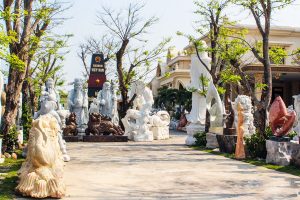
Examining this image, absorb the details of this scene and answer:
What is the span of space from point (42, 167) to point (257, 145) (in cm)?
700

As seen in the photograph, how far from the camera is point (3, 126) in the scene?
37.8 feet

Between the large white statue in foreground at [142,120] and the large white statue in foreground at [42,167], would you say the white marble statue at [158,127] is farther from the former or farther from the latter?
the large white statue in foreground at [42,167]

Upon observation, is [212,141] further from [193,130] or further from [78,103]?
[78,103]

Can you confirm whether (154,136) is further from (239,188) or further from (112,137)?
(239,188)

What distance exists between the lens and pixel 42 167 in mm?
6223

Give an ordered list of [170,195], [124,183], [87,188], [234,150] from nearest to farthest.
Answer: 1. [170,195]
2. [87,188]
3. [124,183]
4. [234,150]

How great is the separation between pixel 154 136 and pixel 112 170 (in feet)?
38.7

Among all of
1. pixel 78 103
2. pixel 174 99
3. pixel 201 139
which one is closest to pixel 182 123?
pixel 174 99

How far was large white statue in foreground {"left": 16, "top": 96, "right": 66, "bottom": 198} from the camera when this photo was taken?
235 inches

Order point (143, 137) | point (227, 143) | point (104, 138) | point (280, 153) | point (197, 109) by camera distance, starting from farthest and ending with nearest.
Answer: point (143, 137)
point (104, 138)
point (197, 109)
point (227, 143)
point (280, 153)

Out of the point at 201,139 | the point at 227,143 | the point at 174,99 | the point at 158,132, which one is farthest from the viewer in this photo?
the point at 174,99

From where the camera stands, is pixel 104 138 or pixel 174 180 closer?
pixel 174 180

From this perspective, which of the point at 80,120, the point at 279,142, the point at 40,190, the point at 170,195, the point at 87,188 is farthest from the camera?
the point at 80,120

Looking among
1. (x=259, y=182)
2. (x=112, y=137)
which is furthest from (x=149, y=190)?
(x=112, y=137)
